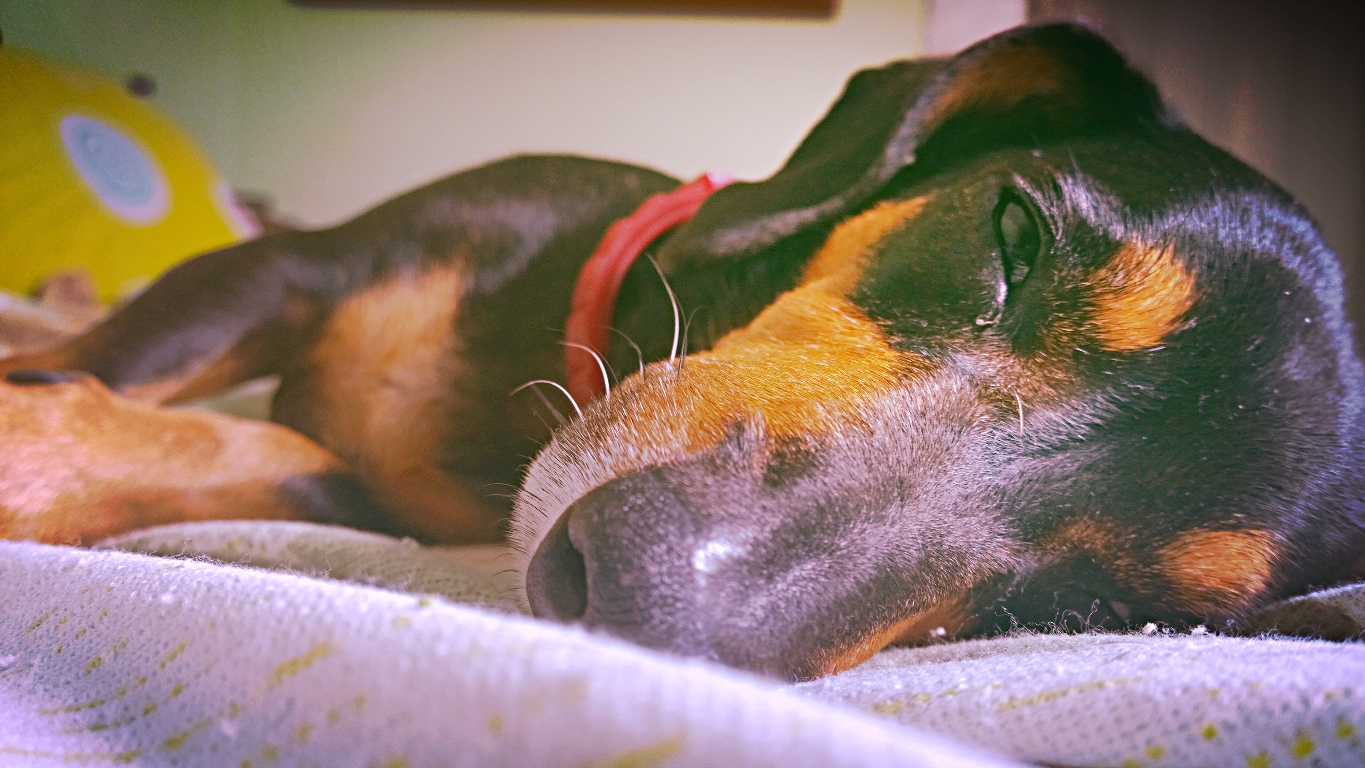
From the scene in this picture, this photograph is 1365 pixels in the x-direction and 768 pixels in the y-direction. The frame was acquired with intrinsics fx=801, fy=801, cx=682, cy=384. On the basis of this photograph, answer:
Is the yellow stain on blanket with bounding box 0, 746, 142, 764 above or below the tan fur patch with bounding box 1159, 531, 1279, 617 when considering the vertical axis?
above

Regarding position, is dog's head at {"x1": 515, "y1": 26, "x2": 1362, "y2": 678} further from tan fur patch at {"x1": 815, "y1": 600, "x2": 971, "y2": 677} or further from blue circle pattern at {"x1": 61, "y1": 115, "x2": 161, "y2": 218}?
blue circle pattern at {"x1": 61, "y1": 115, "x2": 161, "y2": 218}

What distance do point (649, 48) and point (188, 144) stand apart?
1.59m

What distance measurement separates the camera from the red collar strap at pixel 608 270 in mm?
1076

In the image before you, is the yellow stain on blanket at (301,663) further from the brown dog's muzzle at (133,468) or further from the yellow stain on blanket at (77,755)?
the brown dog's muzzle at (133,468)

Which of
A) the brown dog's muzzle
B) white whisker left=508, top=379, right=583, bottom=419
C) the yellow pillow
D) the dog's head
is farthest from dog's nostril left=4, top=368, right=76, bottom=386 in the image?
the dog's head

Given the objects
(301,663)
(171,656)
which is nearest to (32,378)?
(171,656)

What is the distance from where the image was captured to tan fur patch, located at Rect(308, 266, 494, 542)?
1224mm

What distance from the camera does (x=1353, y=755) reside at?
16.6 inches

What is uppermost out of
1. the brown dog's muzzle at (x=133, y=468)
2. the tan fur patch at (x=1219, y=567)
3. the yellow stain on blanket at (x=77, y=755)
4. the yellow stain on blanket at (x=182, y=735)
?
the yellow stain on blanket at (x=182, y=735)

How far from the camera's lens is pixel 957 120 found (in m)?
0.97

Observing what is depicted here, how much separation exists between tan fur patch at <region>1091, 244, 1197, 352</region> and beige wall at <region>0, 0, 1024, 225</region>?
5.02ft

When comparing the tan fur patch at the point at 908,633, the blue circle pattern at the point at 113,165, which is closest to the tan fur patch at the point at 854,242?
the tan fur patch at the point at 908,633

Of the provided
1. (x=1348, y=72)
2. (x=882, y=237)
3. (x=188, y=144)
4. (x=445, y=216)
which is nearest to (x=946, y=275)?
(x=882, y=237)

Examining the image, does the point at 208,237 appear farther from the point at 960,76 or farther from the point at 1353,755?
the point at 1353,755
